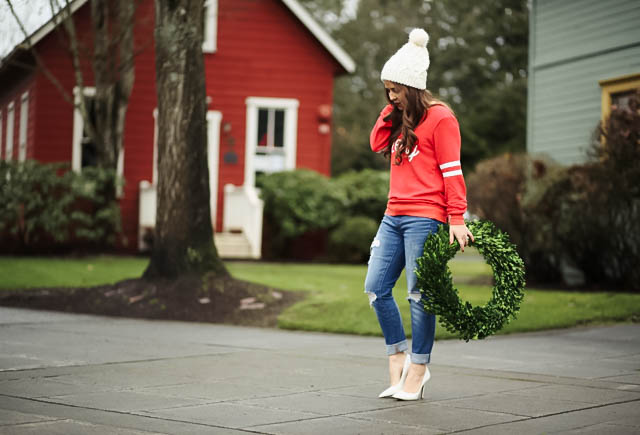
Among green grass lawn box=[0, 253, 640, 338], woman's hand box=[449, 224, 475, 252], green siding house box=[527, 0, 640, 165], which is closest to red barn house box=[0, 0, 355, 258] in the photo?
green grass lawn box=[0, 253, 640, 338]

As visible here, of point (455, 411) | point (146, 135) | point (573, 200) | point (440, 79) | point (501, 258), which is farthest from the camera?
point (440, 79)

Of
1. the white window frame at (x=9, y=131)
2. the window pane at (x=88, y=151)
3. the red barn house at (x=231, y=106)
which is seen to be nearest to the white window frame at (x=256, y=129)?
the red barn house at (x=231, y=106)

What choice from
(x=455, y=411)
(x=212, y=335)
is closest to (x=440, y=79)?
(x=212, y=335)

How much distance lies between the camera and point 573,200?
44.6 ft

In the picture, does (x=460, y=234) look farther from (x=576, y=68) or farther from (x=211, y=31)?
(x=211, y=31)

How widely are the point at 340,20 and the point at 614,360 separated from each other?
4563cm

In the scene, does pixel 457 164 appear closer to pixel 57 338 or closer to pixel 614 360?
pixel 614 360

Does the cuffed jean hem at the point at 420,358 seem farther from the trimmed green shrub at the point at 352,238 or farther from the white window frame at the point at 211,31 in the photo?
the white window frame at the point at 211,31

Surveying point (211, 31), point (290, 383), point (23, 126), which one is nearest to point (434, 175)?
point (290, 383)

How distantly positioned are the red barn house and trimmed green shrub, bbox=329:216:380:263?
2.05m

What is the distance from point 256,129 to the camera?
21.5m

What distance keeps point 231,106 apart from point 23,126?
5080mm

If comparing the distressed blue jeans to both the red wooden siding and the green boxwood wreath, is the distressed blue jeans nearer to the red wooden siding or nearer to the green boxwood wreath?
the green boxwood wreath

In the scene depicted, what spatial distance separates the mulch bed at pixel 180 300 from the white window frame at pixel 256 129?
1052 centimetres
